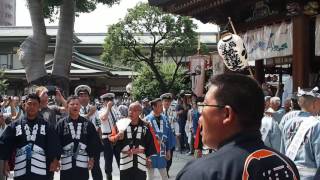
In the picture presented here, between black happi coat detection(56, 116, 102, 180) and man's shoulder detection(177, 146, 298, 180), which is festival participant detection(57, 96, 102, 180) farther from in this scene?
man's shoulder detection(177, 146, 298, 180)

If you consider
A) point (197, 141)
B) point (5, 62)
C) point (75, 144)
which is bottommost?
point (197, 141)

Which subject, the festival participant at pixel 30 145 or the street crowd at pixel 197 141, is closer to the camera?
the street crowd at pixel 197 141

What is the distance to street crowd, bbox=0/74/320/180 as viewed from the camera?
208 cm

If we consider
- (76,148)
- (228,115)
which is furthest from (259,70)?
(228,115)

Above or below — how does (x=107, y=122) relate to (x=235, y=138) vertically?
below

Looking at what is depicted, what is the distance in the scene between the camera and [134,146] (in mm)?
7539

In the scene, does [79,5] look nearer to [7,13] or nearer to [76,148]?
[76,148]

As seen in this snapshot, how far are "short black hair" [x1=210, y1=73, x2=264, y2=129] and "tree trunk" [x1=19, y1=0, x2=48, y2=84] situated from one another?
12.2m

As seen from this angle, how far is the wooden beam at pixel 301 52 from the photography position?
31.6ft

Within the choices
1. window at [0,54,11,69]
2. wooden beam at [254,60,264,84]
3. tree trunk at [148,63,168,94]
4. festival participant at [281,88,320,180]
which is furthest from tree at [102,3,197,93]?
festival participant at [281,88,320,180]

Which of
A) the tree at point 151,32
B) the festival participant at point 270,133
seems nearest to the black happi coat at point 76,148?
the festival participant at point 270,133

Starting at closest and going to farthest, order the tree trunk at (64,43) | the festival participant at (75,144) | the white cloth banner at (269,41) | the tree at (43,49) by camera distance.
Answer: the festival participant at (75,144) < the white cloth banner at (269,41) < the tree at (43,49) < the tree trunk at (64,43)

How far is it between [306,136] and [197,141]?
17.6 ft

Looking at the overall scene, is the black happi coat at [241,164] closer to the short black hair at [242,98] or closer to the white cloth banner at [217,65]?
the short black hair at [242,98]
